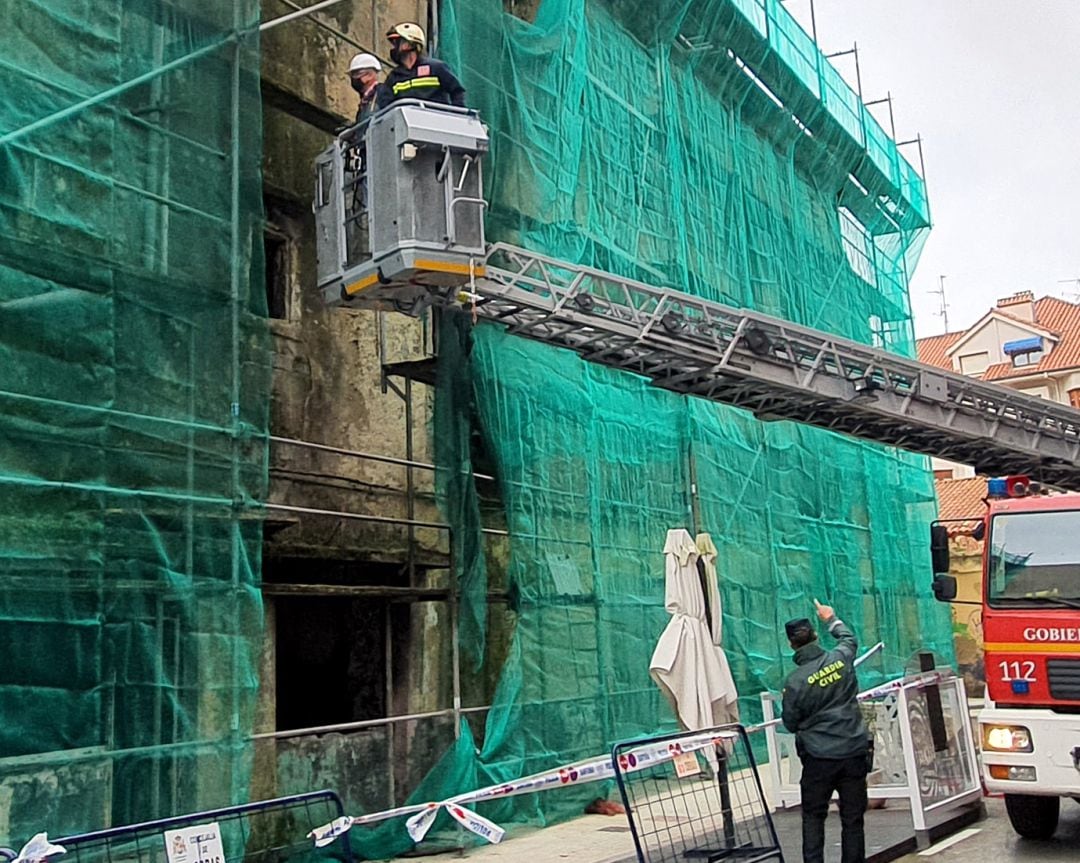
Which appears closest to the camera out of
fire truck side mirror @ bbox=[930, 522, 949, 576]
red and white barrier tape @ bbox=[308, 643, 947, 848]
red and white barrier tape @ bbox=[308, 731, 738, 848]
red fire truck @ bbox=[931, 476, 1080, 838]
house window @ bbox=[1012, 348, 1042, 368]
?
red and white barrier tape @ bbox=[308, 731, 738, 848]

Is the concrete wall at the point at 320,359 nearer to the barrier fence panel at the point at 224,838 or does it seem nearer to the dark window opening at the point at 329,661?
the dark window opening at the point at 329,661

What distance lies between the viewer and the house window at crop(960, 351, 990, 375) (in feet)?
142

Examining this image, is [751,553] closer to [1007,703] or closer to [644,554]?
[644,554]

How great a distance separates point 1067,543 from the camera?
8.39 metres

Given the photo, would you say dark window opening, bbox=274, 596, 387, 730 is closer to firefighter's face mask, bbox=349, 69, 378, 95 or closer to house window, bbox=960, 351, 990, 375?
firefighter's face mask, bbox=349, 69, 378, 95

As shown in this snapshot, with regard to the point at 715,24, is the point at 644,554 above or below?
below

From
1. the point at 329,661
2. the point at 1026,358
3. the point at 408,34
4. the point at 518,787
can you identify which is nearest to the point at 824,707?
the point at 518,787

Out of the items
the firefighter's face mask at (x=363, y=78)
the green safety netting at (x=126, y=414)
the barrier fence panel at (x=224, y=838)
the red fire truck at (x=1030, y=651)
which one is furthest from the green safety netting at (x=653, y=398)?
the red fire truck at (x=1030, y=651)

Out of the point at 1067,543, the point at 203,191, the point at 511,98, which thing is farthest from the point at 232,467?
the point at 1067,543

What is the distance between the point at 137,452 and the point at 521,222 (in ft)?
16.2

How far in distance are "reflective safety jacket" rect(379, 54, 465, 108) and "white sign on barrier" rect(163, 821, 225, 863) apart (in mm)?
4994

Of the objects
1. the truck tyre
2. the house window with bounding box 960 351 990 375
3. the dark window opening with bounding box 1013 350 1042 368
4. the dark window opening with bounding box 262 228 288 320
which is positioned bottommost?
the truck tyre

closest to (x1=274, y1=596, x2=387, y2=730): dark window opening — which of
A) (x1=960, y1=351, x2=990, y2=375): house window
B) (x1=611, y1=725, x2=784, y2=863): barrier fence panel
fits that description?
(x1=611, y1=725, x2=784, y2=863): barrier fence panel

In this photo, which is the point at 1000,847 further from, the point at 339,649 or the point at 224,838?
the point at 339,649
